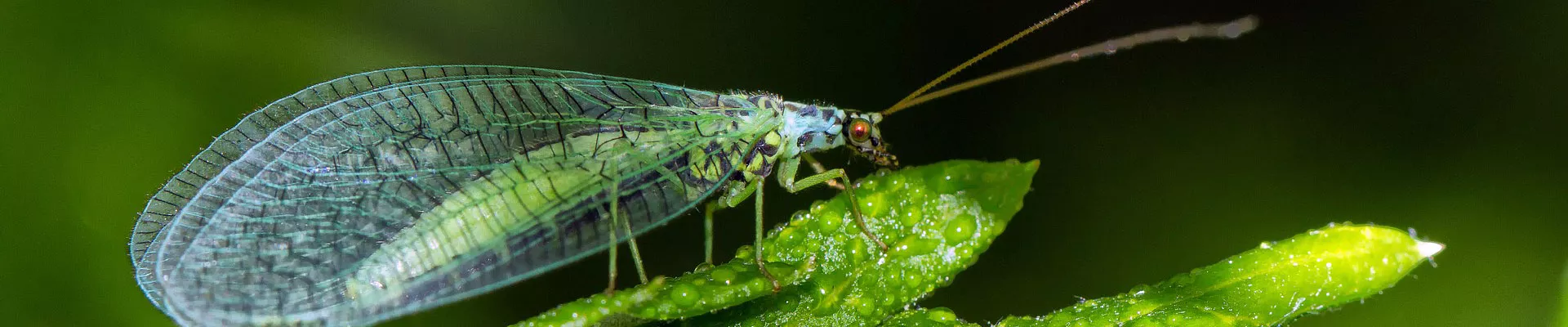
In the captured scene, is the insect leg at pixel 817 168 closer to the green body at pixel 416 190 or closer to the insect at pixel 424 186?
the insect at pixel 424 186

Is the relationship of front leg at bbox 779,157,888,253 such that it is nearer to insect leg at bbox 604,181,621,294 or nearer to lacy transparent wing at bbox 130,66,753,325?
lacy transparent wing at bbox 130,66,753,325

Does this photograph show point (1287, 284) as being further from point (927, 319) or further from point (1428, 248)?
point (927, 319)

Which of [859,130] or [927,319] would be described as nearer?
[927,319]

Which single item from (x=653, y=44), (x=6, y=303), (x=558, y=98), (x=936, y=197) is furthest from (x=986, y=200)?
(x=6, y=303)

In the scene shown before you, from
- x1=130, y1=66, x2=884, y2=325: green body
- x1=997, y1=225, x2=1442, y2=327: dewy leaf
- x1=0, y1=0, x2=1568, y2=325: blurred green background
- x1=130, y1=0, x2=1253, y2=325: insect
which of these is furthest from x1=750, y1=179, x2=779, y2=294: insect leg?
x1=0, y1=0, x2=1568, y2=325: blurred green background

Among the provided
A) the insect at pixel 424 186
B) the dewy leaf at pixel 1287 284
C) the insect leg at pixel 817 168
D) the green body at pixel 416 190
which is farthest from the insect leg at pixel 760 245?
the dewy leaf at pixel 1287 284

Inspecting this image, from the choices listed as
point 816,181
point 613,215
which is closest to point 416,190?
point 613,215

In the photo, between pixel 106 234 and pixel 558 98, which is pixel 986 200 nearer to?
pixel 558 98
